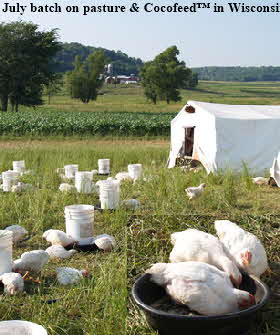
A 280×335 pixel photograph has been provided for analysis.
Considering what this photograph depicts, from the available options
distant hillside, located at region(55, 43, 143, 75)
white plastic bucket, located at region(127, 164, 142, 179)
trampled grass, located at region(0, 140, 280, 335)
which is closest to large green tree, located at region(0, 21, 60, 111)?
white plastic bucket, located at region(127, 164, 142, 179)

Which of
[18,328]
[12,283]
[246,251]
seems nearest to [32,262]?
[12,283]

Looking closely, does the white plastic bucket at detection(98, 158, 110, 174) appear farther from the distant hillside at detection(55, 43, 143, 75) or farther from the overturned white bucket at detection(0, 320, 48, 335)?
the distant hillside at detection(55, 43, 143, 75)

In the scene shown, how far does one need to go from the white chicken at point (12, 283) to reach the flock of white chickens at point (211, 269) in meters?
1.35

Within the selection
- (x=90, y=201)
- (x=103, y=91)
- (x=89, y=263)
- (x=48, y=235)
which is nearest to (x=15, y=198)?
(x=90, y=201)

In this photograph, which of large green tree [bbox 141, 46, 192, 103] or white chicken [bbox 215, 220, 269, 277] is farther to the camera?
large green tree [bbox 141, 46, 192, 103]

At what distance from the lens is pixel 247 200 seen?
715 centimetres

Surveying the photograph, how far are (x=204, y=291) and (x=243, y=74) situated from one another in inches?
7035

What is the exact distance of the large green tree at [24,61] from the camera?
124 ft

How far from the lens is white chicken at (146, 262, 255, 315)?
2.25 meters

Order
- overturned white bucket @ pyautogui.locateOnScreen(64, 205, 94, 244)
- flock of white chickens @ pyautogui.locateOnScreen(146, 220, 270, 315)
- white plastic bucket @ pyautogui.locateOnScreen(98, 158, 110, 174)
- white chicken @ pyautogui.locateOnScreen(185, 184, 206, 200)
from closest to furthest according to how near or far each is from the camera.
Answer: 1. flock of white chickens @ pyautogui.locateOnScreen(146, 220, 270, 315)
2. overturned white bucket @ pyautogui.locateOnScreen(64, 205, 94, 244)
3. white chicken @ pyautogui.locateOnScreen(185, 184, 206, 200)
4. white plastic bucket @ pyautogui.locateOnScreen(98, 158, 110, 174)

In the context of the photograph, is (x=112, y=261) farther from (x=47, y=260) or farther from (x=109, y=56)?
Answer: (x=109, y=56)

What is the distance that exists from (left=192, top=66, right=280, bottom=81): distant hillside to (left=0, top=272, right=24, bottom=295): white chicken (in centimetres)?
16688

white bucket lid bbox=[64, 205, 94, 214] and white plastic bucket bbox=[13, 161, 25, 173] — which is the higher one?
white bucket lid bbox=[64, 205, 94, 214]

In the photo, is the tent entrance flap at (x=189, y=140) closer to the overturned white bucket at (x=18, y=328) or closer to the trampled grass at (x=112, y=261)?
the trampled grass at (x=112, y=261)
